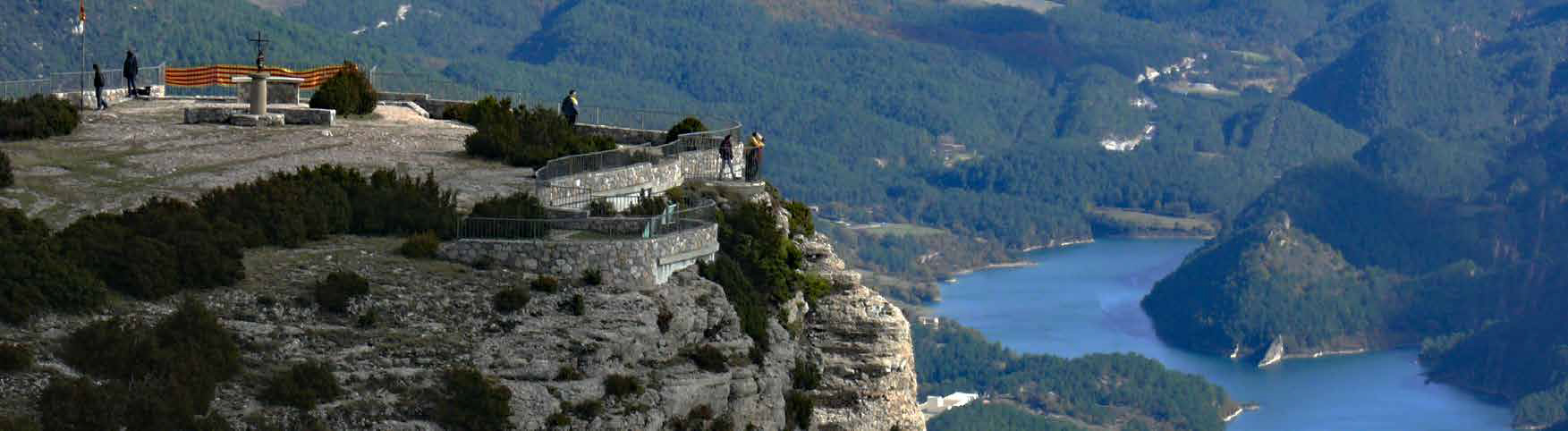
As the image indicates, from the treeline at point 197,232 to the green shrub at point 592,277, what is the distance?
184 inches

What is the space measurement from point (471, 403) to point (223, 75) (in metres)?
48.4

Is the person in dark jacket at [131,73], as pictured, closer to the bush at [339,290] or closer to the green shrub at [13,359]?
the bush at [339,290]

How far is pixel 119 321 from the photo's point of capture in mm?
58625

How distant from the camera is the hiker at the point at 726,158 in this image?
275 feet

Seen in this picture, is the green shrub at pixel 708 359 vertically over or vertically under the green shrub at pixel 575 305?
under

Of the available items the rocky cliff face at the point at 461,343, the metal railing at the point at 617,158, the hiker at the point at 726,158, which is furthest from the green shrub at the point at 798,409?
Answer: the hiker at the point at 726,158

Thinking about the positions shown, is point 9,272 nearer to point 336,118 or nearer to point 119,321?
point 119,321

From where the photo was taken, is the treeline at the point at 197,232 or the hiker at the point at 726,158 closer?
the treeline at the point at 197,232

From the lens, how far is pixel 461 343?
204ft

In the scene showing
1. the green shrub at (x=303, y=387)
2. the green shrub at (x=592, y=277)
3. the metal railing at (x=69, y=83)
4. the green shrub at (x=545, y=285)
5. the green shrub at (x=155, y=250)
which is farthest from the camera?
the metal railing at (x=69, y=83)

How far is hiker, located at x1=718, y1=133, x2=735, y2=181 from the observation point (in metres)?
83.9

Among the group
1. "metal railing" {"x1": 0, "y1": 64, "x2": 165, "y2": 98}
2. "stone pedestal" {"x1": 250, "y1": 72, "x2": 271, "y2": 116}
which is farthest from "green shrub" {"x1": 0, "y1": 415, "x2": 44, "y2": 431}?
"metal railing" {"x1": 0, "y1": 64, "x2": 165, "y2": 98}

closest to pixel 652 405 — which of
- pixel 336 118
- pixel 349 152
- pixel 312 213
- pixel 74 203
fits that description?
pixel 312 213

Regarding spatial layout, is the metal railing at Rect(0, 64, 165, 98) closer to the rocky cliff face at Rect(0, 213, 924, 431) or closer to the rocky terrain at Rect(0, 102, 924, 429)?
the rocky terrain at Rect(0, 102, 924, 429)
